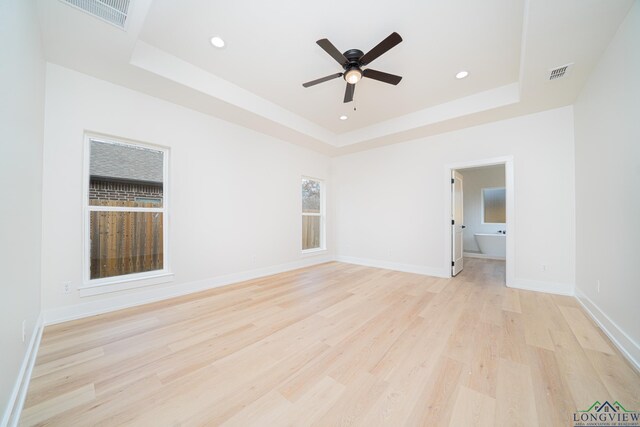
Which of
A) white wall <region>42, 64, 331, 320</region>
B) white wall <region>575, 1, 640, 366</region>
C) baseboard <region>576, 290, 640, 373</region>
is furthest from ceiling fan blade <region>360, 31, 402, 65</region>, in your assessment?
baseboard <region>576, 290, 640, 373</region>

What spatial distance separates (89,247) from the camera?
2.68 m

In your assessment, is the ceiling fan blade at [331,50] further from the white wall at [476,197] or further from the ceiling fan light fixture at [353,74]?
the white wall at [476,197]

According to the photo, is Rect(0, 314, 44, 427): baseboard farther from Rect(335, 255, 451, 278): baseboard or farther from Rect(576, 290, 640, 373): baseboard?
Rect(335, 255, 451, 278): baseboard

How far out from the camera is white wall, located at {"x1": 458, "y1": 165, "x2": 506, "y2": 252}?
6740 millimetres

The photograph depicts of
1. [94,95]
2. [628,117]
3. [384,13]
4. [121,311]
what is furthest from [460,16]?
[121,311]

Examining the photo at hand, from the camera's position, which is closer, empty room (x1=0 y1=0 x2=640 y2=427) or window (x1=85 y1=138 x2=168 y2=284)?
empty room (x1=0 y1=0 x2=640 y2=427)

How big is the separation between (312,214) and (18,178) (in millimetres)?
4542

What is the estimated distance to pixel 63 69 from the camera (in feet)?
8.21

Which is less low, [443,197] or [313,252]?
[443,197]

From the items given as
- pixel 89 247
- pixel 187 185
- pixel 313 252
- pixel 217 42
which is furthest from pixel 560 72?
pixel 89 247

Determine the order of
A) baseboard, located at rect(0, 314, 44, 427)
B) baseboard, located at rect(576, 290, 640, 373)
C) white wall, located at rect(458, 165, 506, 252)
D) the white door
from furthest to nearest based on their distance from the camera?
white wall, located at rect(458, 165, 506, 252), the white door, baseboard, located at rect(576, 290, 640, 373), baseboard, located at rect(0, 314, 44, 427)

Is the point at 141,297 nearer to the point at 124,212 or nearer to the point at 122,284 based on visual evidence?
the point at 122,284

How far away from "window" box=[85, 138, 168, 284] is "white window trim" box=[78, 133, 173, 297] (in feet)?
0.03

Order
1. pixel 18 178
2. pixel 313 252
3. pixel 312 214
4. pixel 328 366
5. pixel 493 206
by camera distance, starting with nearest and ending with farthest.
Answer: pixel 18 178 < pixel 328 366 < pixel 313 252 < pixel 312 214 < pixel 493 206
